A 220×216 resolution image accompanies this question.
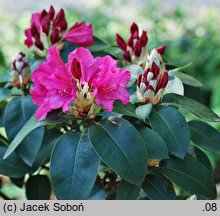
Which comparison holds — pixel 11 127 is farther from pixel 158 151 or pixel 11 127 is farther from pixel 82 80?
pixel 158 151

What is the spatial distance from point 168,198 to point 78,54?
32cm

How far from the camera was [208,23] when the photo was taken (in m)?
3.40

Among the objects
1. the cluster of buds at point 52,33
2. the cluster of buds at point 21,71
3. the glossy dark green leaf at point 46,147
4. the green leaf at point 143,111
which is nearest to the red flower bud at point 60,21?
the cluster of buds at point 52,33

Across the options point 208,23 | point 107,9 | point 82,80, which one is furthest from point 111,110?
point 107,9

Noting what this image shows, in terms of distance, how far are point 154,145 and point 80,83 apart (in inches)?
6.7

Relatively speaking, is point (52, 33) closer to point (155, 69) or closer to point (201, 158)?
point (155, 69)

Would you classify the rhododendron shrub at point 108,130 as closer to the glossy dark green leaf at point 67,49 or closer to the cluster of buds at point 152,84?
the cluster of buds at point 152,84

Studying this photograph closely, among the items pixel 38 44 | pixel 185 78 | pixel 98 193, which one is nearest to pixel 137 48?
pixel 185 78

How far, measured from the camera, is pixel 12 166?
990mm

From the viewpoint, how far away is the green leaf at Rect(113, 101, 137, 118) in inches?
35.2

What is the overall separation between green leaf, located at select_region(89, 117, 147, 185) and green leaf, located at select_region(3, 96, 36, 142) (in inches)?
8.2

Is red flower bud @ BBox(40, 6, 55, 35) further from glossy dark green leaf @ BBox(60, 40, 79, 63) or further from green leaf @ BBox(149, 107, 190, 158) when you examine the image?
green leaf @ BBox(149, 107, 190, 158)

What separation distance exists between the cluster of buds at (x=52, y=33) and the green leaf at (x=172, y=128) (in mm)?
337

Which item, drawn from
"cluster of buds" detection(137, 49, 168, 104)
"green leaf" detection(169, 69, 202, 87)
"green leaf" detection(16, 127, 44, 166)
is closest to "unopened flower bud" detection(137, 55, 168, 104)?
"cluster of buds" detection(137, 49, 168, 104)
